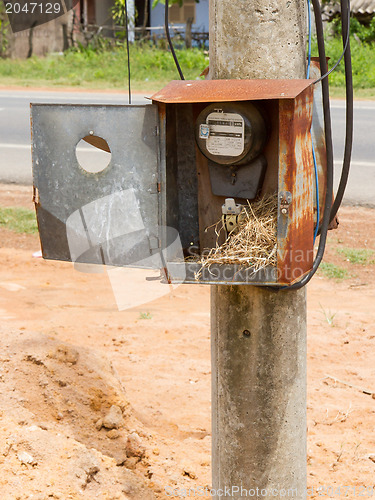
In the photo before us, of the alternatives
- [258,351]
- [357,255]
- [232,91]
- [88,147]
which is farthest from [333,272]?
[88,147]

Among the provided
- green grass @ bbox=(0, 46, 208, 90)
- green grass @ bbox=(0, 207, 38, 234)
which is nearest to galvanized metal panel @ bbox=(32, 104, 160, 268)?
green grass @ bbox=(0, 207, 38, 234)

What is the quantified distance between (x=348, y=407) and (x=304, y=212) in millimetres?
1985

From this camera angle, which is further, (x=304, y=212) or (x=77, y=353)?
(x=77, y=353)

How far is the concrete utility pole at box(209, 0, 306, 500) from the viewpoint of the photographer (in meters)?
2.03

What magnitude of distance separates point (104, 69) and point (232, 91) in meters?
16.8

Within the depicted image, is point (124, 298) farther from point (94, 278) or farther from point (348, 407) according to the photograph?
point (348, 407)

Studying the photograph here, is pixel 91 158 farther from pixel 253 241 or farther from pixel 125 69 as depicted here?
pixel 125 69

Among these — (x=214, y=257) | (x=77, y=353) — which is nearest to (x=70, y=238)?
(x=214, y=257)

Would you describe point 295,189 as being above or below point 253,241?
above

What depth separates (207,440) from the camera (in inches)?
134

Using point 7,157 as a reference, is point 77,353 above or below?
below

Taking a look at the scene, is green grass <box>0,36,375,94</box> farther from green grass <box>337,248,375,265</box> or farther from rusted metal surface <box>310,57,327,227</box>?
rusted metal surface <box>310,57,327,227</box>

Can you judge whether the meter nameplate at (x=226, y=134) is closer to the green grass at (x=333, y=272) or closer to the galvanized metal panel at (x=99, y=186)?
the galvanized metal panel at (x=99, y=186)

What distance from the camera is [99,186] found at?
2.12 meters
